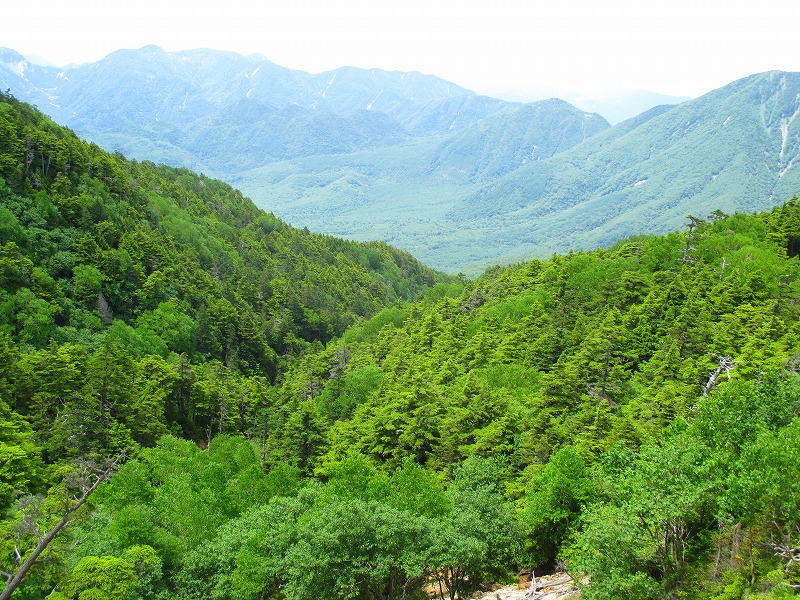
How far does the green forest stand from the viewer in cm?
1961

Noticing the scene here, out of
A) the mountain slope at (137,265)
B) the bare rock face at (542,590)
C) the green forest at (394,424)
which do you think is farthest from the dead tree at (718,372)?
the mountain slope at (137,265)

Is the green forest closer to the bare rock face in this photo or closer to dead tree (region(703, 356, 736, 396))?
dead tree (region(703, 356, 736, 396))

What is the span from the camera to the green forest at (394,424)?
1961 centimetres

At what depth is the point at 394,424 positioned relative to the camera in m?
44.2

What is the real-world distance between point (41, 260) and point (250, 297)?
47122mm

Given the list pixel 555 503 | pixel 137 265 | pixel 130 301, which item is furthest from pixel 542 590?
pixel 137 265

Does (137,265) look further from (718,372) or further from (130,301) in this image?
(718,372)

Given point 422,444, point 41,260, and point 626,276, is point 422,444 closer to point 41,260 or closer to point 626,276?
point 626,276

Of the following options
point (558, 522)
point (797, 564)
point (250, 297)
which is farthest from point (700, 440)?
point (250, 297)

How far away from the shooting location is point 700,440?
21.3m

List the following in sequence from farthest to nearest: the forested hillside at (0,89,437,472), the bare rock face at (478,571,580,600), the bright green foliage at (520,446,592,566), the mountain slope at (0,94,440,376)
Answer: the mountain slope at (0,94,440,376), the forested hillside at (0,89,437,472), the bright green foliage at (520,446,592,566), the bare rock face at (478,571,580,600)

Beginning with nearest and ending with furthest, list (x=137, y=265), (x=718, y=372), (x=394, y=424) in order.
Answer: (x=718, y=372) < (x=394, y=424) < (x=137, y=265)

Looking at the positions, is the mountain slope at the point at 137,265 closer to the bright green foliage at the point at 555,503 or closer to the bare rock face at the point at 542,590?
the bare rock face at the point at 542,590

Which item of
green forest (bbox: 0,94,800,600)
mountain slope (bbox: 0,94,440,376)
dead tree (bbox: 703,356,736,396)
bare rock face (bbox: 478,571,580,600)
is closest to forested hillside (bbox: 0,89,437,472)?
mountain slope (bbox: 0,94,440,376)
